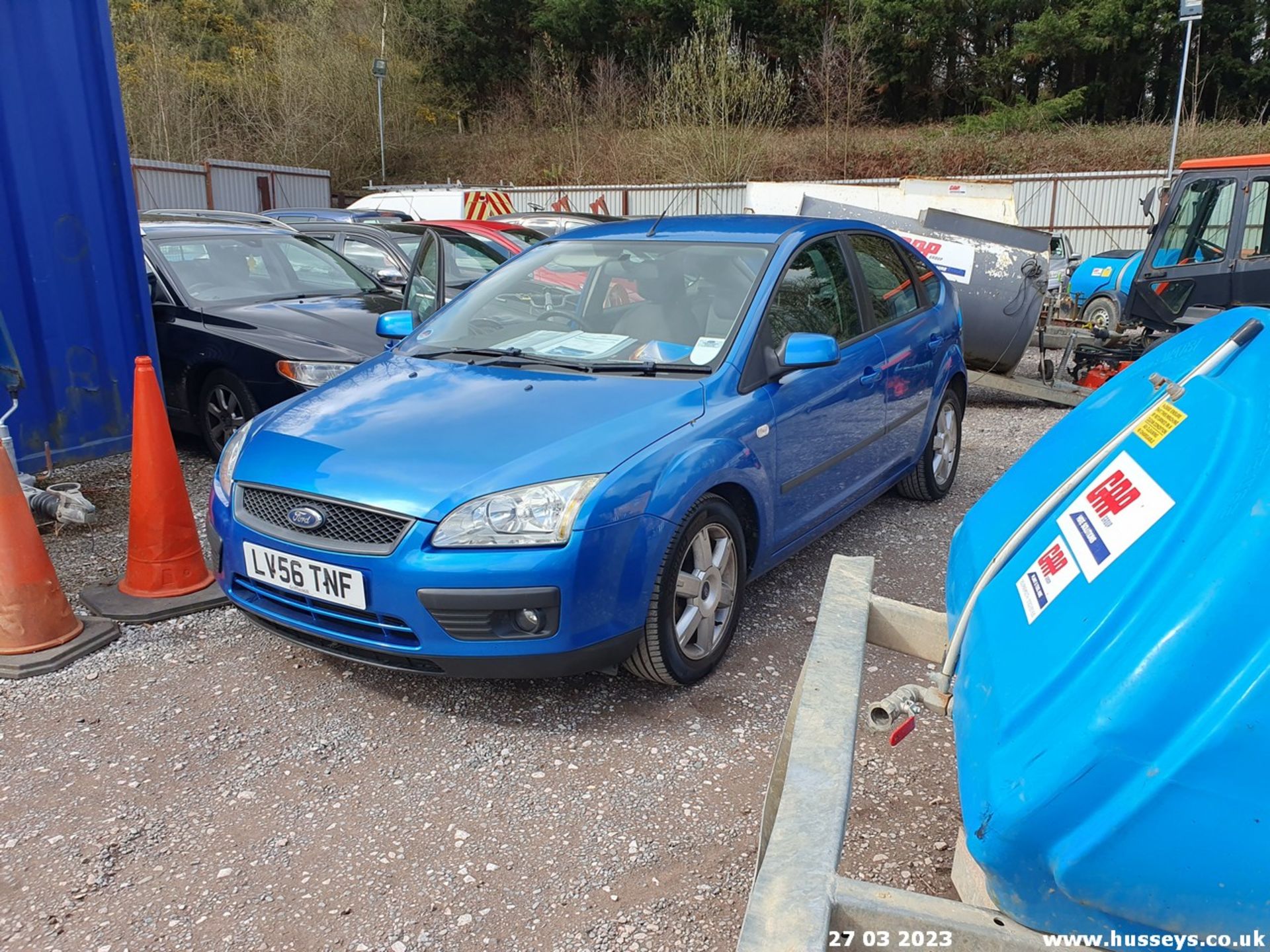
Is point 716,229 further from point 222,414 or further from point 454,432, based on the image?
point 222,414

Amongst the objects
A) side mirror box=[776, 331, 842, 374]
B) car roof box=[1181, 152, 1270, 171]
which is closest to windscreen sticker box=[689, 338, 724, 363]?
side mirror box=[776, 331, 842, 374]

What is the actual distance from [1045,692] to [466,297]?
3.53m

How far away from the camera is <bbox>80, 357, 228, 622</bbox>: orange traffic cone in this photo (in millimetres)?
3902

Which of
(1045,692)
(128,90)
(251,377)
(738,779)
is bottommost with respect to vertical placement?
(738,779)

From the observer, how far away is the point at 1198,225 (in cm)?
853

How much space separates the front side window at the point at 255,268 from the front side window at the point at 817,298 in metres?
4.04

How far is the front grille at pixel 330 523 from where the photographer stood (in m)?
2.92

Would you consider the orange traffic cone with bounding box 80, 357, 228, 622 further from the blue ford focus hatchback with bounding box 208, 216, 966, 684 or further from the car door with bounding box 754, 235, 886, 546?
the car door with bounding box 754, 235, 886, 546

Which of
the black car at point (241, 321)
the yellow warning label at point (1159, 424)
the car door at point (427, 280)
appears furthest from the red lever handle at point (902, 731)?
the car door at point (427, 280)

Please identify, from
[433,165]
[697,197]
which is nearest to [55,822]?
A: [697,197]

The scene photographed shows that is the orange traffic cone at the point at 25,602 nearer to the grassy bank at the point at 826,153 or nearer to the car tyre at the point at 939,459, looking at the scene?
the car tyre at the point at 939,459

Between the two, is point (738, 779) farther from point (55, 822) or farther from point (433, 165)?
point (433, 165)

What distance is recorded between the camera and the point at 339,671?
349 centimetres

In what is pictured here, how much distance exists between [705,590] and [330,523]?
4.27 feet
